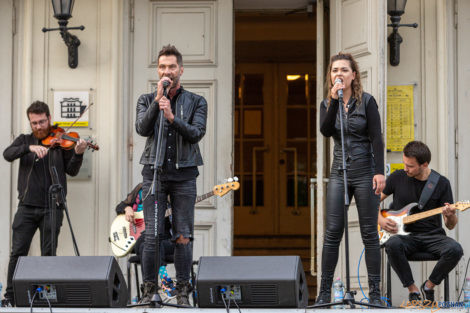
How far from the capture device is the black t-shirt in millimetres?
6453

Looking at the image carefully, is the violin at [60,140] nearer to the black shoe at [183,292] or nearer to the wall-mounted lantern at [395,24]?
the black shoe at [183,292]

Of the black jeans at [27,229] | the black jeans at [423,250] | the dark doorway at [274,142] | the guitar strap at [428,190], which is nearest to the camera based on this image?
the black jeans at [423,250]

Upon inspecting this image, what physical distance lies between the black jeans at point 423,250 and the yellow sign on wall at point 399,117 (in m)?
0.99

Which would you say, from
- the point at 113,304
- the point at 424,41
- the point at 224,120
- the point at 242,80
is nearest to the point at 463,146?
the point at 424,41

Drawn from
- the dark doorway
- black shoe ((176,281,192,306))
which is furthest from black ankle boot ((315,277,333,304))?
the dark doorway

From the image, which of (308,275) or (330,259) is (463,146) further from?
(308,275)

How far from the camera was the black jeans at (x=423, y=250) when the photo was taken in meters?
6.25

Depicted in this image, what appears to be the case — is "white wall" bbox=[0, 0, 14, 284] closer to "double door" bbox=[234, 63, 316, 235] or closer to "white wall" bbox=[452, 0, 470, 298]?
"white wall" bbox=[452, 0, 470, 298]

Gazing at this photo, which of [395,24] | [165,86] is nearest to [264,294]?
[165,86]

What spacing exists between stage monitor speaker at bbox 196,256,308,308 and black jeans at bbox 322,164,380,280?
496mm

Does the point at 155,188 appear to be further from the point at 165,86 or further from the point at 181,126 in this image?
the point at 165,86

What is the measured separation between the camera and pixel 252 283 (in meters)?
4.71

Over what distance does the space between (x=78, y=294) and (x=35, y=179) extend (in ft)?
7.01

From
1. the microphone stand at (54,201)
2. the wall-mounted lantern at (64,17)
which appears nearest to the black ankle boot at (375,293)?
the microphone stand at (54,201)
